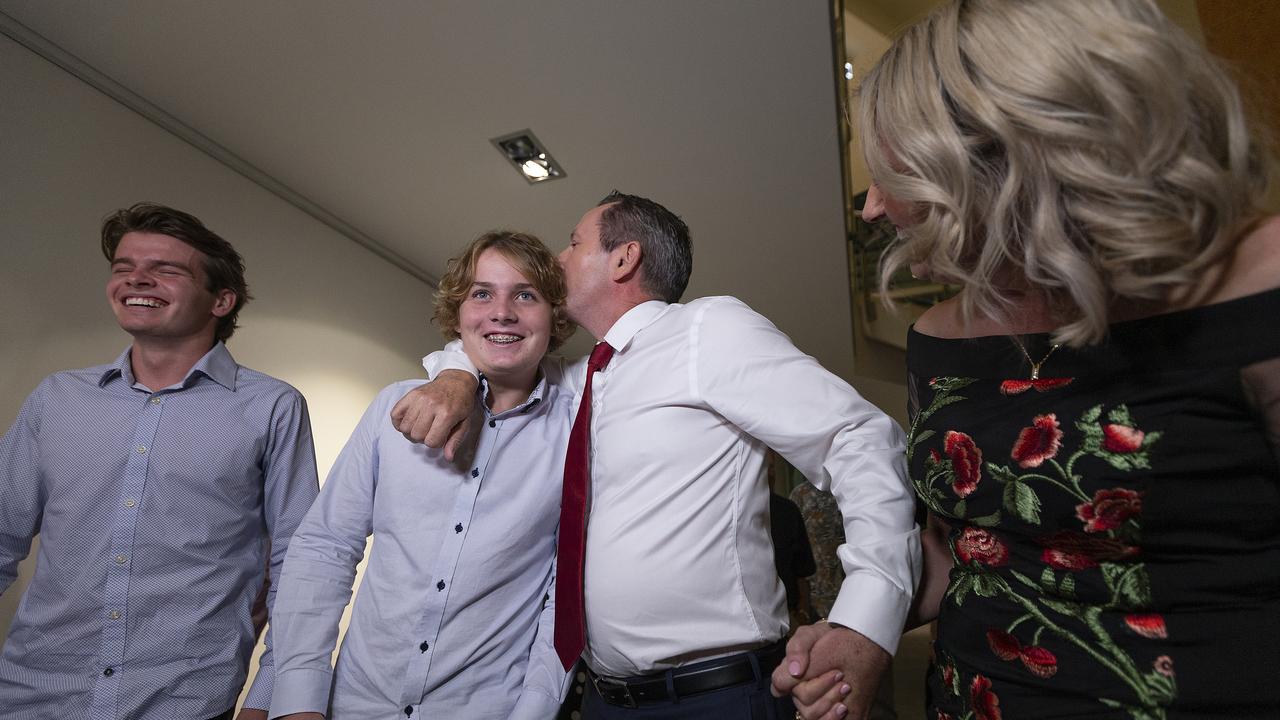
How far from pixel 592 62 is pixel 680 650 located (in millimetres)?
2501

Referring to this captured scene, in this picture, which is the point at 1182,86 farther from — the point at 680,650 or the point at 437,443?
the point at 437,443

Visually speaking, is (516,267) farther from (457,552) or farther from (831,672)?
(831,672)

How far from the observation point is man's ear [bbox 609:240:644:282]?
1.69 metres

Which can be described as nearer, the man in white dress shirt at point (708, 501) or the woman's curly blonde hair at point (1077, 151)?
the woman's curly blonde hair at point (1077, 151)

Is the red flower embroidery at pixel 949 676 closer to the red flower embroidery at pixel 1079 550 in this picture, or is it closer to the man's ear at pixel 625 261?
the red flower embroidery at pixel 1079 550

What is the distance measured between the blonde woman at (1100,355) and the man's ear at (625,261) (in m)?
0.84

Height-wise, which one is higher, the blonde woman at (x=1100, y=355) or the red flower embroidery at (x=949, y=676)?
the blonde woman at (x=1100, y=355)

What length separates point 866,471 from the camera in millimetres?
1043

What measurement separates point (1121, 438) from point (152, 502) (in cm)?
199

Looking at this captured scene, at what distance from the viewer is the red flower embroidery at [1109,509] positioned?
74 cm

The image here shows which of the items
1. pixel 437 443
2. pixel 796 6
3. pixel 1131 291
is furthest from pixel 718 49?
pixel 1131 291

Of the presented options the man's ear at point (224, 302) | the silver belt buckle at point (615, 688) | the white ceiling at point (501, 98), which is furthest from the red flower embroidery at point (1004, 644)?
the white ceiling at point (501, 98)

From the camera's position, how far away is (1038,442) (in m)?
0.82

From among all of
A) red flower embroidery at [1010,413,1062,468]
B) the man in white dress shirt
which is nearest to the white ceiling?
the man in white dress shirt
